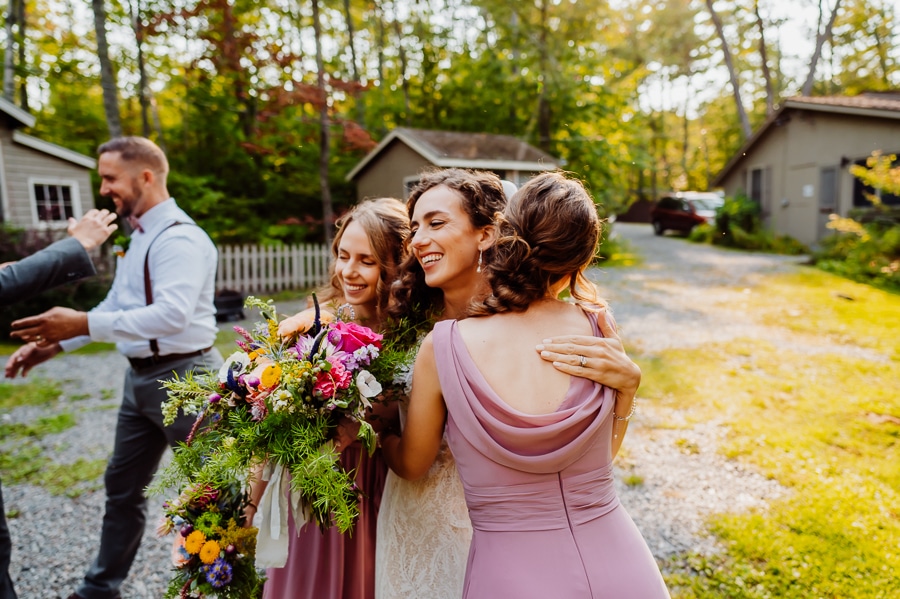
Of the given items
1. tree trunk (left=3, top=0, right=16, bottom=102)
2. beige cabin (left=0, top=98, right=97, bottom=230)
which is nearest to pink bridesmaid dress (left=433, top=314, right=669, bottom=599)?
beige cabin (left=0, top=98, right=97, bottom=230)

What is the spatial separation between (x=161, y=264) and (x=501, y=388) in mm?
2240

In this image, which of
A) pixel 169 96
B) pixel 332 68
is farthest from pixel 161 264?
pixel 169 96

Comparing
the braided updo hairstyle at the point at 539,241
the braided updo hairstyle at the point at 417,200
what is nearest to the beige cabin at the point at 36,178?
the braided updo hairstyle at the point at 417,200

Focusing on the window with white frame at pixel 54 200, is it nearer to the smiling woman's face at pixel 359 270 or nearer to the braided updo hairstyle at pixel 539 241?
the smiling woman's face at pixel 359 270

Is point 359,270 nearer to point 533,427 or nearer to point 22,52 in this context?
point 533,427

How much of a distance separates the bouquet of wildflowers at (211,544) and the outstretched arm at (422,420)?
55 centimetres

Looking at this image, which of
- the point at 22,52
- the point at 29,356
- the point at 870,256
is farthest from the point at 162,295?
the point at 22,52

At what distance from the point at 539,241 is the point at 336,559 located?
55.0 inches

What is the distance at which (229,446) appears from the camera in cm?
163

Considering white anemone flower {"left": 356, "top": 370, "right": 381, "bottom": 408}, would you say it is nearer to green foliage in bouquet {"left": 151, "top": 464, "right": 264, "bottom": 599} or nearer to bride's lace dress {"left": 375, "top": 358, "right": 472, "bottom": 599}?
bride's lace dress {"left": 375, "top": 358, "right": 472, "bottom": 599}

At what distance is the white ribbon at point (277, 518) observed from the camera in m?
1.67

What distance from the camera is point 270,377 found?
5.32 feet

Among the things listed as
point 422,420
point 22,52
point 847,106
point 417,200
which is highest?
point 22,52

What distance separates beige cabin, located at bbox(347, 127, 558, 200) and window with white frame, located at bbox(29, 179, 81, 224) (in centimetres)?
802
